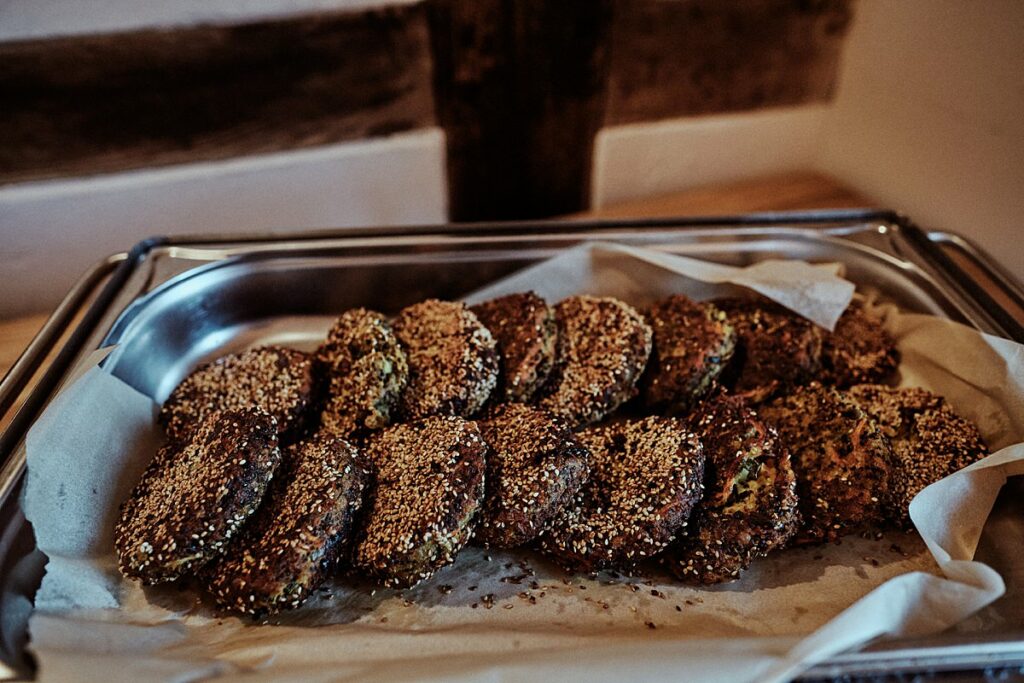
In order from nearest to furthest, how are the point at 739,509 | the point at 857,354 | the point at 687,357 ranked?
1. the point at 739,509
2. the point at 687,357
3. the point at 857,354

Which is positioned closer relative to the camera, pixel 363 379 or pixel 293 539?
pixel 293 539

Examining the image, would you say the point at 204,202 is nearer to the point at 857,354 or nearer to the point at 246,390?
the point at 246,390

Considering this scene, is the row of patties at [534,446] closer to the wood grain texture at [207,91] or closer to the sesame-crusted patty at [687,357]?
the sesame-crusted patty at [687,357]

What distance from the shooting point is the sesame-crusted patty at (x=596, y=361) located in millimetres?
1868

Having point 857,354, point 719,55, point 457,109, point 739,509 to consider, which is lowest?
point 739,509

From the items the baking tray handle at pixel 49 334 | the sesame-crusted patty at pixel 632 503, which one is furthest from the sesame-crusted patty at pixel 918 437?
the baking tray handle at pixel 49 334

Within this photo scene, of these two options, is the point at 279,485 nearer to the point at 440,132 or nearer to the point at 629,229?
the point at 629,229

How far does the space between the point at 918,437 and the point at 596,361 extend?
2.91 ft

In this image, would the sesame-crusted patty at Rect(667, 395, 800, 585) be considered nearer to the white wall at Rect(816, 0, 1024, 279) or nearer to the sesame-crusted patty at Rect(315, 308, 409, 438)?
the sesame-crusted patty at Rect(315, 308, 409, 438)

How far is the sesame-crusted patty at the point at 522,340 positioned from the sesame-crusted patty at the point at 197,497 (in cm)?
65

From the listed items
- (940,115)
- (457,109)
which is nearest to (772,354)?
(940,115)

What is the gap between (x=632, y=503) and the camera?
1.62 m

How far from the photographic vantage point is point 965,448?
1739mm

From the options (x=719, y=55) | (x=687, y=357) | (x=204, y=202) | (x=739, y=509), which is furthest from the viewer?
(x=719, y=55)
